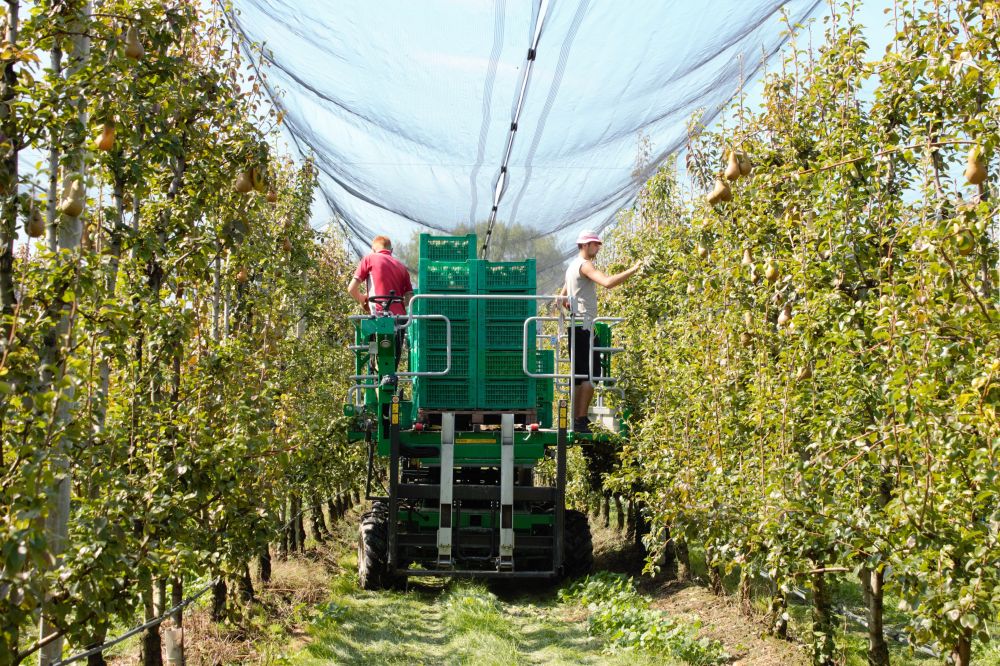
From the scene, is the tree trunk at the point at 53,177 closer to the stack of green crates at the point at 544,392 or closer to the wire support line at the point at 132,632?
the wire support line at the point at 132,632

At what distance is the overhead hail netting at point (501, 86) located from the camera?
300 inches

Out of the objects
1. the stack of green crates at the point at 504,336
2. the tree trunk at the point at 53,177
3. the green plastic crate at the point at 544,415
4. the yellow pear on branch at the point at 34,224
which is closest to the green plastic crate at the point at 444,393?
the stack of green crates at the point at 504,336

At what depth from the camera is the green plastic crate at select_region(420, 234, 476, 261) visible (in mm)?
10383

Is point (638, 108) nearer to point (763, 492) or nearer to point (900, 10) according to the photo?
point (900, 10)

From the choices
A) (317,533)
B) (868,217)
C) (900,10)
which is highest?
(900,10)

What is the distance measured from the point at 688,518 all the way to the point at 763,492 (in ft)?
6.54

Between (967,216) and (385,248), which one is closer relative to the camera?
(967,216)

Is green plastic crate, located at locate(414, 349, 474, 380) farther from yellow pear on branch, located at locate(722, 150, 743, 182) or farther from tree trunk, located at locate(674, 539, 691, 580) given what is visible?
yellow pear on branch, located at locate(722, 150, 743, 182)

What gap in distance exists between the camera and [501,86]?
8.45 m

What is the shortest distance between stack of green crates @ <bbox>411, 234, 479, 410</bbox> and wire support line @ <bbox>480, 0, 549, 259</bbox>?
1247 mm

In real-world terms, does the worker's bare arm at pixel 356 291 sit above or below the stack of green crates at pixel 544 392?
above

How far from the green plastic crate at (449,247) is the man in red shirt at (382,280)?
1.15 ft

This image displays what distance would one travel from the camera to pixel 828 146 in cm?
536

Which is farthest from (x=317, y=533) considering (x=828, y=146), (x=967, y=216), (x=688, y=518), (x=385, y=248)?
(x=967, y=216)
